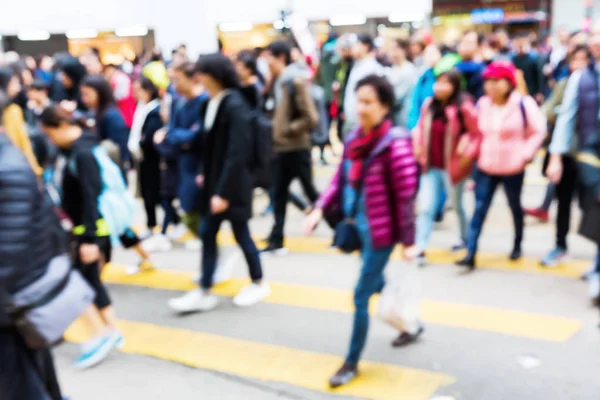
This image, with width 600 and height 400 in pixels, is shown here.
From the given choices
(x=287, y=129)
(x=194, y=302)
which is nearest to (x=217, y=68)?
(x=287, y=129)

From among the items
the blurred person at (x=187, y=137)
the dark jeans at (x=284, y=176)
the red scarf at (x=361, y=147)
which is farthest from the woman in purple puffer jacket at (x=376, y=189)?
the dark jeans at (x=284, y=176)

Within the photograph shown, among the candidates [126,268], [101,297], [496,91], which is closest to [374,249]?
[101,297]

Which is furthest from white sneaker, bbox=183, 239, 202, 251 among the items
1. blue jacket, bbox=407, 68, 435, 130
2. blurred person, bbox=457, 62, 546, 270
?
blurred person, bbox=457, 62, 546, 270

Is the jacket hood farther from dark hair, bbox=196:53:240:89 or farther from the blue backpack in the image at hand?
dark hair, bbox=196:53:240:89

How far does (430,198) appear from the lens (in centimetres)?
598

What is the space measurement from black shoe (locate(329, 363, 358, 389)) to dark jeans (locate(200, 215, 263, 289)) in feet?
5.09

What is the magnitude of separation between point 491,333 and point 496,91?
2081 millimetres

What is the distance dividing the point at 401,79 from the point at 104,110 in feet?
12.7

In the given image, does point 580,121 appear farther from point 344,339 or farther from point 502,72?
point 344,339

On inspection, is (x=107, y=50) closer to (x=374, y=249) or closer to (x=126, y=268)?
(x=126, y=268)

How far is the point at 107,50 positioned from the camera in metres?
18.4

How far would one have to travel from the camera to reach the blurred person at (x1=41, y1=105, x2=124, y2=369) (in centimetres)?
430

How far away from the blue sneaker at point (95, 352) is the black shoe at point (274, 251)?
235cm

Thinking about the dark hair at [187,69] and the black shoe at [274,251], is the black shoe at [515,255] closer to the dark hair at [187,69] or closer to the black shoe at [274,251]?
the black shoe at [274,251]
